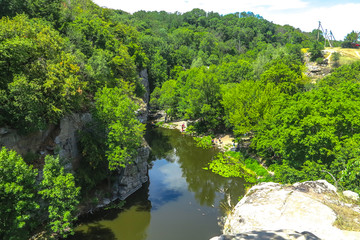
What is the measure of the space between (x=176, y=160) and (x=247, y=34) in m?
125

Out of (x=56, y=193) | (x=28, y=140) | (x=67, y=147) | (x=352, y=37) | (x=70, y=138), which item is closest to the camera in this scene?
(x=56, y=193)

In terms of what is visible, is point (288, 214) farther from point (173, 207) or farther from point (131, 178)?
point (131, 178)

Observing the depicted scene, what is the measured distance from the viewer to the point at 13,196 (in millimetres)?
14688

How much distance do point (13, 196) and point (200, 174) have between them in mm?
24471

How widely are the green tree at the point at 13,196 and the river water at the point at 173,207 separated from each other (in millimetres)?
7855

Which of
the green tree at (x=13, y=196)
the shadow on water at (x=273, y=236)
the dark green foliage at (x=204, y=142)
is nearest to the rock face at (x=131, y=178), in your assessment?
the green tree at (x=13, y=196)

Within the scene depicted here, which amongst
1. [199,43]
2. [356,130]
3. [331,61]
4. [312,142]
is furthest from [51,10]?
[331,61]

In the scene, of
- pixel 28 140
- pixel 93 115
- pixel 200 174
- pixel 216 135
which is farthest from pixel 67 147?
pixel 216 135

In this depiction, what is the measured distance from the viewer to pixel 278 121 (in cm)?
2909

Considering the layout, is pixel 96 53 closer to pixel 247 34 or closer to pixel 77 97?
pixel 77 97

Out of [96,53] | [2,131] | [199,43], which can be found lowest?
[2,131]

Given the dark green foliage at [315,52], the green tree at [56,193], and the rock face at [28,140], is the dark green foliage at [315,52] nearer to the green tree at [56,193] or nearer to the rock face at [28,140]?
the rock face at [28,140]

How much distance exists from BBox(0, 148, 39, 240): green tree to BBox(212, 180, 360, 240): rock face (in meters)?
12.8

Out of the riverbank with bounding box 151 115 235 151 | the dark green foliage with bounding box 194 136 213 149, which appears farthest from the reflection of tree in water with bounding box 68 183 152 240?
the riverbank with bounding box 151 115 235 151
